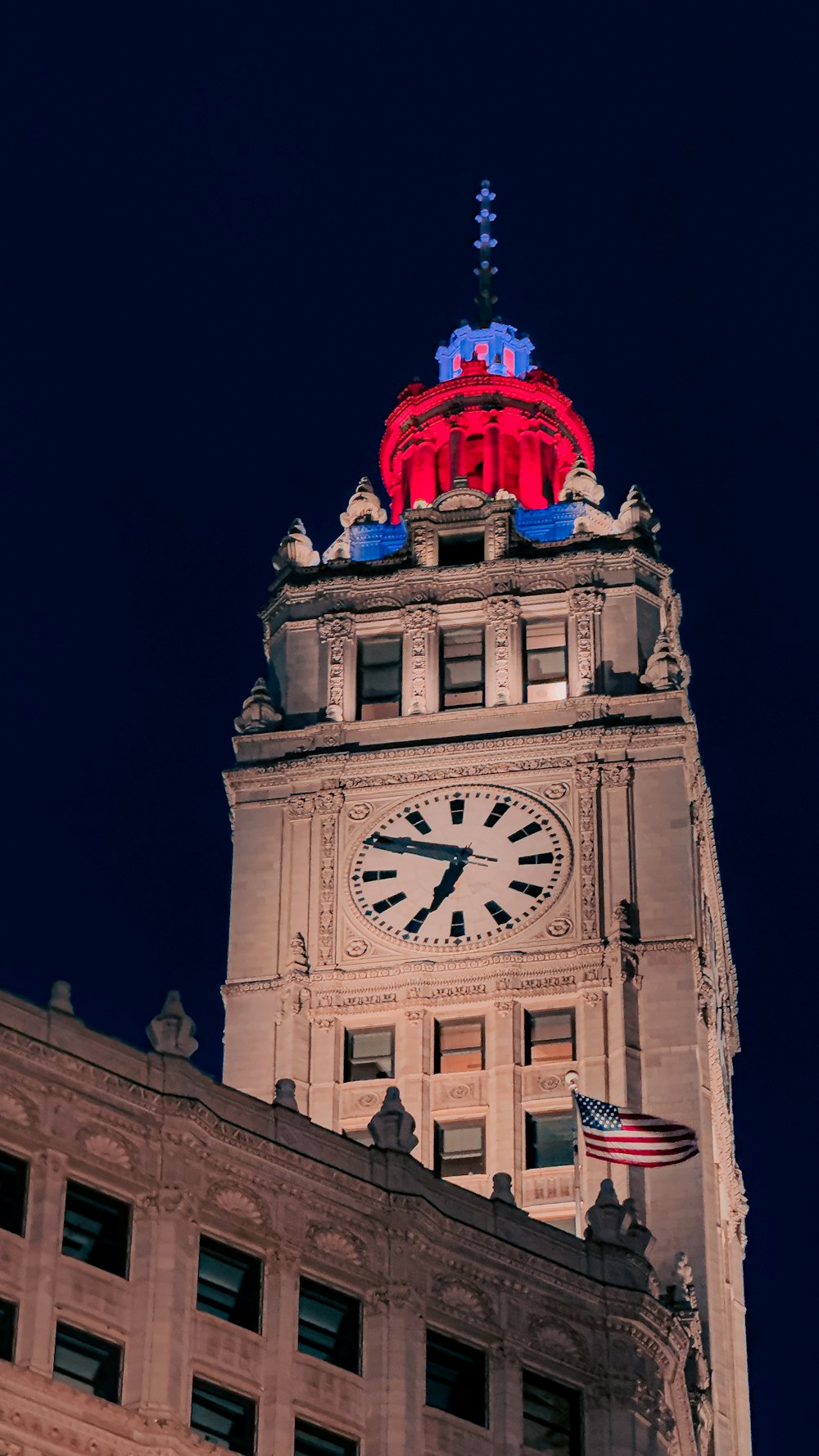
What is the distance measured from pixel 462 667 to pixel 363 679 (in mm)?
2994

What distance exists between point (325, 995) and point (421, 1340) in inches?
1043

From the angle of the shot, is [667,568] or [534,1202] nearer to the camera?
[534,1202]

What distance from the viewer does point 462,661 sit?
4830 inches

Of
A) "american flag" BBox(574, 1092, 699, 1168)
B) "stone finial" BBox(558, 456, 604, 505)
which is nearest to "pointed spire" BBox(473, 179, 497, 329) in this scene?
"stone finial" BBox(558, 456, 604, 505)

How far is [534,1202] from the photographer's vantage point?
356 feet

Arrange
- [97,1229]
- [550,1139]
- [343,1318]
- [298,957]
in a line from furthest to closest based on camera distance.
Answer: [298,957] < [550,1139] < [343,1318] < [97,1229]

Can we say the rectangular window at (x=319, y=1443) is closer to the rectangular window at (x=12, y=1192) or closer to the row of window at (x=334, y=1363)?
the row of window at (x=334, y=1363)

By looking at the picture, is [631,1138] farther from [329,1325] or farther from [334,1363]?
[334,1363]

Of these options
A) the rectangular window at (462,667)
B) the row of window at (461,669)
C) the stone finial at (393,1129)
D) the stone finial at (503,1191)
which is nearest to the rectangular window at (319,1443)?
the stone finial at (393,1129)

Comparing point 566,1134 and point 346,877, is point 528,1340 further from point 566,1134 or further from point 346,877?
point 346,877

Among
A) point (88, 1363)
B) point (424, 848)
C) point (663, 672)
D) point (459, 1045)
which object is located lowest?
point (88, 1363)

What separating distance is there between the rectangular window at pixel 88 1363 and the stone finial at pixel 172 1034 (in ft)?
24.9

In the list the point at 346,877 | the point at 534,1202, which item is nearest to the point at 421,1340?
the point at 534,1202

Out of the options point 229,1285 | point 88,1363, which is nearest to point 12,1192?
point 88,1363
